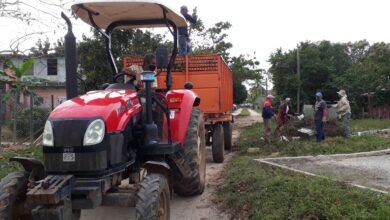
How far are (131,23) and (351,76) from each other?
84.3ft

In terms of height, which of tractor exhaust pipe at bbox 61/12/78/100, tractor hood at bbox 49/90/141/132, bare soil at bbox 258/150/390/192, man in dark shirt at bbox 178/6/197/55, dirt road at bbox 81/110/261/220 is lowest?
dirt road at bbox 81/110/261/220

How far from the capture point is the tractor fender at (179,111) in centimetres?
669

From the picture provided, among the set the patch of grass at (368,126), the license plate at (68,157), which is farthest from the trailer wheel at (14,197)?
the patch of grass at (368,126)

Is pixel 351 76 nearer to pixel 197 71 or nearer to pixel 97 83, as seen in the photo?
pixel 97 83

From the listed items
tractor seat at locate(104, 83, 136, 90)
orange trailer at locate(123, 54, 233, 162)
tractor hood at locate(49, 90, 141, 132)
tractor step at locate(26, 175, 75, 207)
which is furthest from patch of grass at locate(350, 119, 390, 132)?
tractor step at locate(26, 175, 75, 207)

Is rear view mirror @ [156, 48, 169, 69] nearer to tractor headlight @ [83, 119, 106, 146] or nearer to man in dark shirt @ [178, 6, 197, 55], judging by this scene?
tractor headlight @ [83, 119, 106, 146]

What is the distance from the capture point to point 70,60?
5527mm

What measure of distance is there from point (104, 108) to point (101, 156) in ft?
1.75

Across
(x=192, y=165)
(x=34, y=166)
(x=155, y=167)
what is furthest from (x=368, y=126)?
(x=34, y=166)

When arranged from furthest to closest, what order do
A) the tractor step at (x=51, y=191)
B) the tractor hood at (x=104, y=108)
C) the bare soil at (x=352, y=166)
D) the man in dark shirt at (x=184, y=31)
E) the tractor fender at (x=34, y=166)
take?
1. the bare soil at (x=352, y=166)
2. the man in dark shirt at (x=184, y=31)
3. the tractor fender at (x=34, y=166)
4. the tractor hood at (x=104, y=108)
5. the tractor step at (x=51, y=191)

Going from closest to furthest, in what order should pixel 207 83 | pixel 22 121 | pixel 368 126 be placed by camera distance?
pixel 207 83 < pixel 22 121 < pixel 368 126

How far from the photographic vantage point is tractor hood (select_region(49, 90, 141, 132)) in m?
4.84

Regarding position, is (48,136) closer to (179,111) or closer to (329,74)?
(179,111)

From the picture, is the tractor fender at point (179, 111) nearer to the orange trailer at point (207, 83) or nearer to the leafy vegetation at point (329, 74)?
the orange trailer at point (207, 83)
